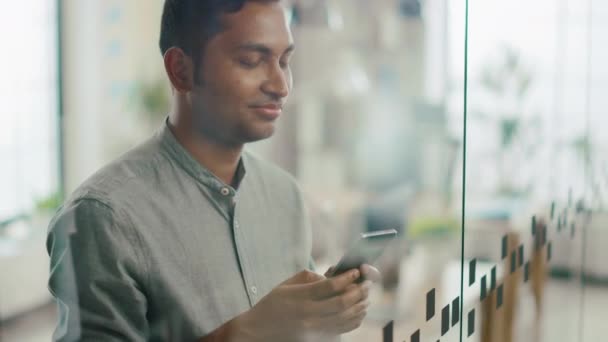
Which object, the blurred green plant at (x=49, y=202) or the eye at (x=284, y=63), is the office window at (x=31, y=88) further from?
the eye at (x=284, y=63)

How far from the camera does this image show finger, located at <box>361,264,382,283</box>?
27.9 inches

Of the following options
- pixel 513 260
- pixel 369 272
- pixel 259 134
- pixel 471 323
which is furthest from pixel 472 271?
pixel 259 134

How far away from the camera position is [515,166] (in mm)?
1296

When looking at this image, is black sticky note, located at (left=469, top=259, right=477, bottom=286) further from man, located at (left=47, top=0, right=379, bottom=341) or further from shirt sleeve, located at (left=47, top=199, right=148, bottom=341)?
shirt sleeve, located at (left=47, top=199, right=148, bottom=341)

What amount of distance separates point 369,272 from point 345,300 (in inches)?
1.5

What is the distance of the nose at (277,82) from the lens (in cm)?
69

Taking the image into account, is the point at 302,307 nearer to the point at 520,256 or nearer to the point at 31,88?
the point at 31,88

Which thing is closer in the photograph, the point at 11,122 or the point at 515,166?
the point at 11,122

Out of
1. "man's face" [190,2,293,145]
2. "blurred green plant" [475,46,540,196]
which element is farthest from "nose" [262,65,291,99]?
"blurred green plant" [475,46,540,196]

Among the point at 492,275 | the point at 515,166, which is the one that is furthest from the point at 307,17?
the point at 515,166

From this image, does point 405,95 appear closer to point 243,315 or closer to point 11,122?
point 243,315

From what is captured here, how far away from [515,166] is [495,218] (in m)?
0.17

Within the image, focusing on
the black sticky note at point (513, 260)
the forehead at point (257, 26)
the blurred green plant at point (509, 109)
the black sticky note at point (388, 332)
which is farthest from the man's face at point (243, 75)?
the black sticky note at point (513, 260)

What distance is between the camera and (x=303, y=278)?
71 centimetres
